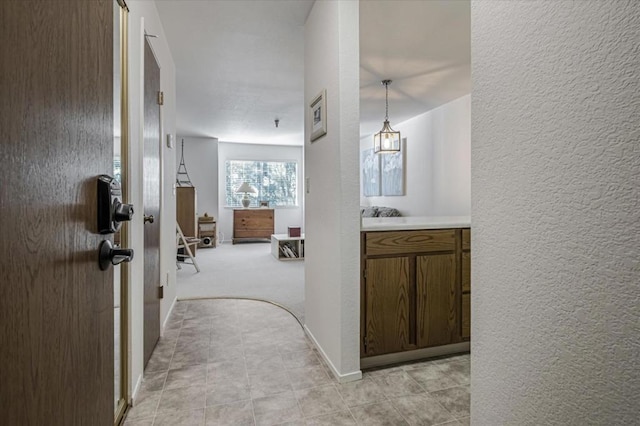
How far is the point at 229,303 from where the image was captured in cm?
327

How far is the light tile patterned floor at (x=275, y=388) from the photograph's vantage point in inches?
60.5

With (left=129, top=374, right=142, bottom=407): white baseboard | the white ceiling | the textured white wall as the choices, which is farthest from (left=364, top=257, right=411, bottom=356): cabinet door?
the white ceiling

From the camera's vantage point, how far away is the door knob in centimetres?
A: 74

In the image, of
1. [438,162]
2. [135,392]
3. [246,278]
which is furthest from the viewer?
[438,162]

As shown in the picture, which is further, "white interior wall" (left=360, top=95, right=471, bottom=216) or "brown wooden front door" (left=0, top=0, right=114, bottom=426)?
"white interior wall" (left=360, top=95, right=471, bottom=216)

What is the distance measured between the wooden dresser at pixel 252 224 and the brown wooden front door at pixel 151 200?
5.41 metres

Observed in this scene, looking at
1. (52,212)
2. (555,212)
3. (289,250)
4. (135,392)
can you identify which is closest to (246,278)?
(289,250)

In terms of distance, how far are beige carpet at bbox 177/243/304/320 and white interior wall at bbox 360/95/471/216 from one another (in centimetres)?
221

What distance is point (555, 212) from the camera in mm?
636

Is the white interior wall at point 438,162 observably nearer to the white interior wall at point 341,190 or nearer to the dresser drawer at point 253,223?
the white interior wall at point 341,190

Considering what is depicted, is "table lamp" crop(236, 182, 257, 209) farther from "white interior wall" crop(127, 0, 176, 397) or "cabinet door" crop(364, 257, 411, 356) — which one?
"cabinet door" crop(364, 257, 411, 356)

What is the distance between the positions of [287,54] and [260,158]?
5.37 metres

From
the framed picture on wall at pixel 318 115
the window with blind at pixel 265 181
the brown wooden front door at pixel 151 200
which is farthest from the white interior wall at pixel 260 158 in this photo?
the framed picture on wall at pixel 318 115

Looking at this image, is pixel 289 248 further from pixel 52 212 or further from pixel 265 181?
pixel 52 212
